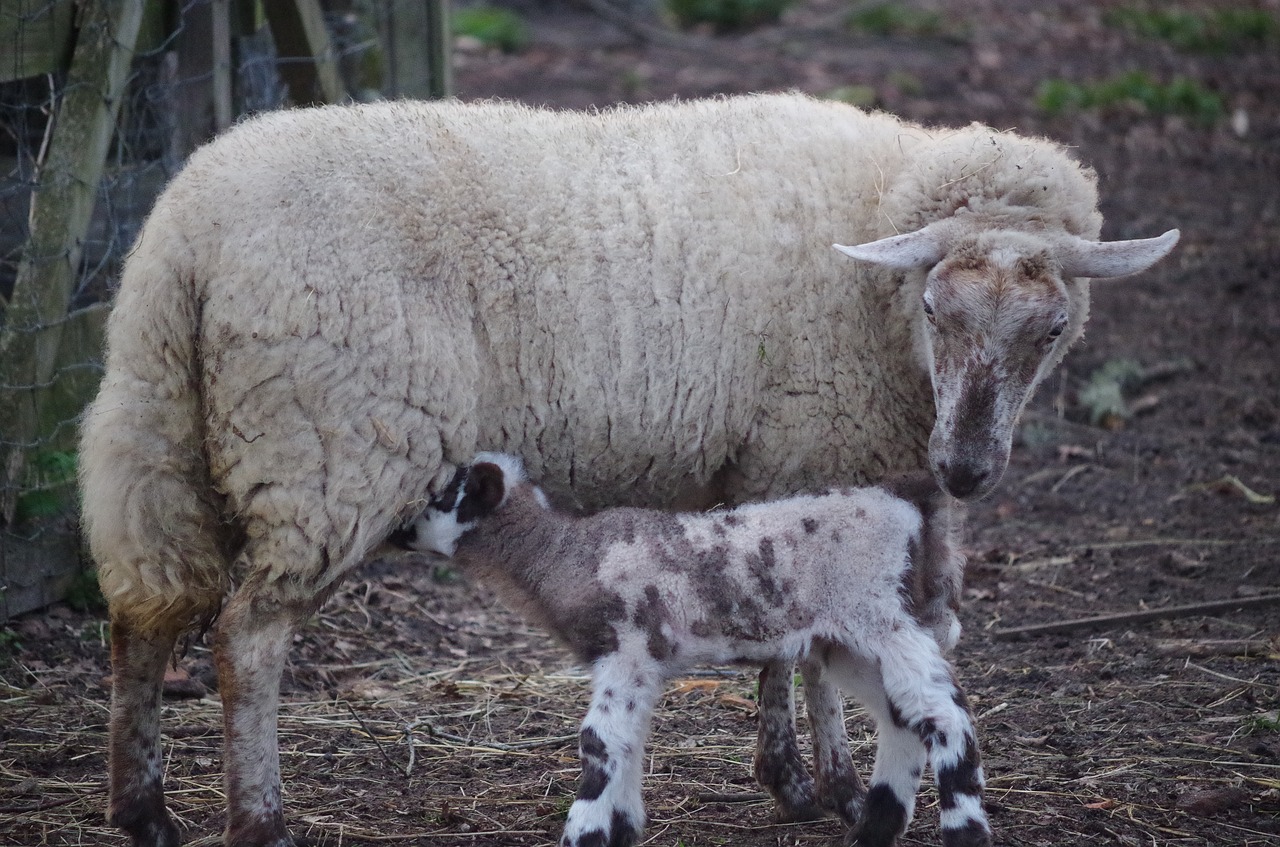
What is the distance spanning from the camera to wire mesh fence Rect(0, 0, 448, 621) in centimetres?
487

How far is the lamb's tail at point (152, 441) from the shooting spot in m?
3.78

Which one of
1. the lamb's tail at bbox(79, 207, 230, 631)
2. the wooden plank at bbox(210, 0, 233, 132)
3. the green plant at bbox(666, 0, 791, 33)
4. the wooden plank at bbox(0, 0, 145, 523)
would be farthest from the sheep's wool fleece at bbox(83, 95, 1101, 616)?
the green plant at bbox(666, 0, 791, 33)

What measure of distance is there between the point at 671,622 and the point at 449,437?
0.81 metres

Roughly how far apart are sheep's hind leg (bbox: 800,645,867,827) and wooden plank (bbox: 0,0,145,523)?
294 cm

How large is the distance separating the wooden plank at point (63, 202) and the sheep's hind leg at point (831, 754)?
9.65 feet

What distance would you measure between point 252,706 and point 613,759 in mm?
1004

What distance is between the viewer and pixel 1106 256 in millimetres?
4145

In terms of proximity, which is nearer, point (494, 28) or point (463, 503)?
point (463, 503)

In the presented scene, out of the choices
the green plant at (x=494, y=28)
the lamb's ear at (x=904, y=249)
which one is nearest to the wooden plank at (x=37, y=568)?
the lamb's ear at (x=904, y=249)

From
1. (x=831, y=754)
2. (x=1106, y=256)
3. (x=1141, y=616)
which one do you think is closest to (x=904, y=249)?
(x=1106, y=256)

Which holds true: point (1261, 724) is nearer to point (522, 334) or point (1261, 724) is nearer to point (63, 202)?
point (522, 334)

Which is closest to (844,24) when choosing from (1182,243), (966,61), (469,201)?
(966,61)

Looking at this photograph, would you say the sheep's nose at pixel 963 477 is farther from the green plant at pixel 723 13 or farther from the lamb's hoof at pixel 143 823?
the green plant at pixel 723 13

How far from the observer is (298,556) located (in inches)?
147
